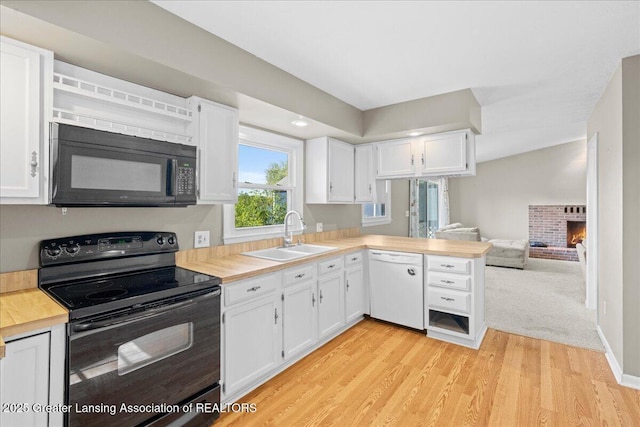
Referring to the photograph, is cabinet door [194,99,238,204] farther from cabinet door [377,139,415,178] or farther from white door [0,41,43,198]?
cabinet door [377,139,415,178]

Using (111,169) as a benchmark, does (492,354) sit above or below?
below

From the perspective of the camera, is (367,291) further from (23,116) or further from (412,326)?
(23,116)

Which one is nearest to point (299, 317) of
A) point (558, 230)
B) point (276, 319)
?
point (276, 319)

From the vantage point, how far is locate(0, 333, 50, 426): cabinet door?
1.19 meters

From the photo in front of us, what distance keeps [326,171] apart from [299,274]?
53.4 inches

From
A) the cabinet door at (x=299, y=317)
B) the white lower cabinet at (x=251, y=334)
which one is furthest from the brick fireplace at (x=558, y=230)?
the white lower cabinet at (x=251, y=334)

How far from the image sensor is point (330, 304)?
2.92 m

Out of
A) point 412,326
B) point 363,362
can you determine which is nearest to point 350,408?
point 363,362

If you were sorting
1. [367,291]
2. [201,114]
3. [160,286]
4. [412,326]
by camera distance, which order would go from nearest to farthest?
[160,286]
[201,114]
[412,326]
[367,291]

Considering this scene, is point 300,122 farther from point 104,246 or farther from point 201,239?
point 104,246

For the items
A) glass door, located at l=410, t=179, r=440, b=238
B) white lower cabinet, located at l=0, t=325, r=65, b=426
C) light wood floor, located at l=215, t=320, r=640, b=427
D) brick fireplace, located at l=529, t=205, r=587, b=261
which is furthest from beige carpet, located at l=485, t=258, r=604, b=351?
white lower cabinet, located at l=0, t=325, r=65, b=426

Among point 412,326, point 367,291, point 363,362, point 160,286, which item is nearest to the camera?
point 160,286

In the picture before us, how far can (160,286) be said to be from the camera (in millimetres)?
1702

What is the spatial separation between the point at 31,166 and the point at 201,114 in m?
1.01
